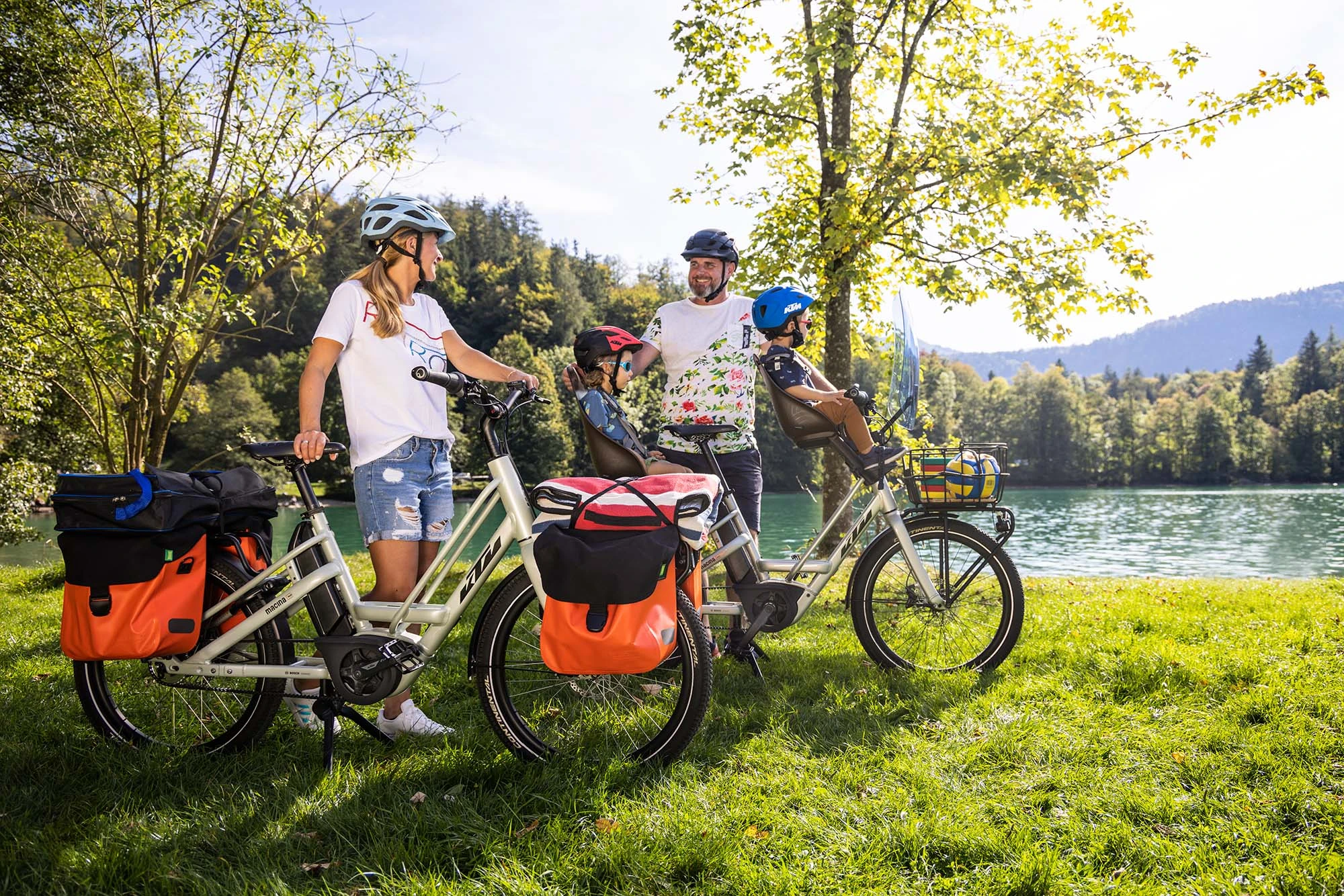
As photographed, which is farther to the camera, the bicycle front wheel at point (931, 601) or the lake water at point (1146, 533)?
the lake water at point (1146, 533)

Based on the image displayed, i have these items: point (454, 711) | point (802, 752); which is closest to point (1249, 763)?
point (802, 752)

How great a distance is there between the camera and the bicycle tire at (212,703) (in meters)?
3.20

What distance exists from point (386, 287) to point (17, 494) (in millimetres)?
17254

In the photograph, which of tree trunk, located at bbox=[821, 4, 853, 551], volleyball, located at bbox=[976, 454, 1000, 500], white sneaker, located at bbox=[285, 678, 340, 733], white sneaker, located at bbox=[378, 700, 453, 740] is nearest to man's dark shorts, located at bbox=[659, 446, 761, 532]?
volleyball, located at bbox=[976, 454, 1000, 500]

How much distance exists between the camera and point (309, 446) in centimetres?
297

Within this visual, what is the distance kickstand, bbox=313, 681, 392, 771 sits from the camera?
3.05 m

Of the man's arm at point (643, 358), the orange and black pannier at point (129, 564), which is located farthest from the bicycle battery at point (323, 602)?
the man's arm at point (643, 358)

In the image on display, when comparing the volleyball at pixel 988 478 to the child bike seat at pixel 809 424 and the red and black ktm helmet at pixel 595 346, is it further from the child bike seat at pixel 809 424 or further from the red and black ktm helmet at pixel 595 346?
the red and black ktm helmet at pixel 595 346

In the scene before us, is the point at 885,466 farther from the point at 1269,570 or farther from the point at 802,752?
the point at 1269,570

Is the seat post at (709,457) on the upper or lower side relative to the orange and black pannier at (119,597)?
upper

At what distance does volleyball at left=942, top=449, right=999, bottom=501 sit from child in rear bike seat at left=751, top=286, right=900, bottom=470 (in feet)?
0.94

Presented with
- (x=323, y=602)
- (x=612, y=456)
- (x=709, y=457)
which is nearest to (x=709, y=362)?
(x=709, y=457)

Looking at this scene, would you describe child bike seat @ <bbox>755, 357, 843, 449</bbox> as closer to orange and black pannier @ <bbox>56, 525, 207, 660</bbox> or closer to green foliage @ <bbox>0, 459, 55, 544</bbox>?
orange and black pannier @ <bbox>56, 525, 207, 660</bbox>

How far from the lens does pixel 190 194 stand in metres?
7.23
